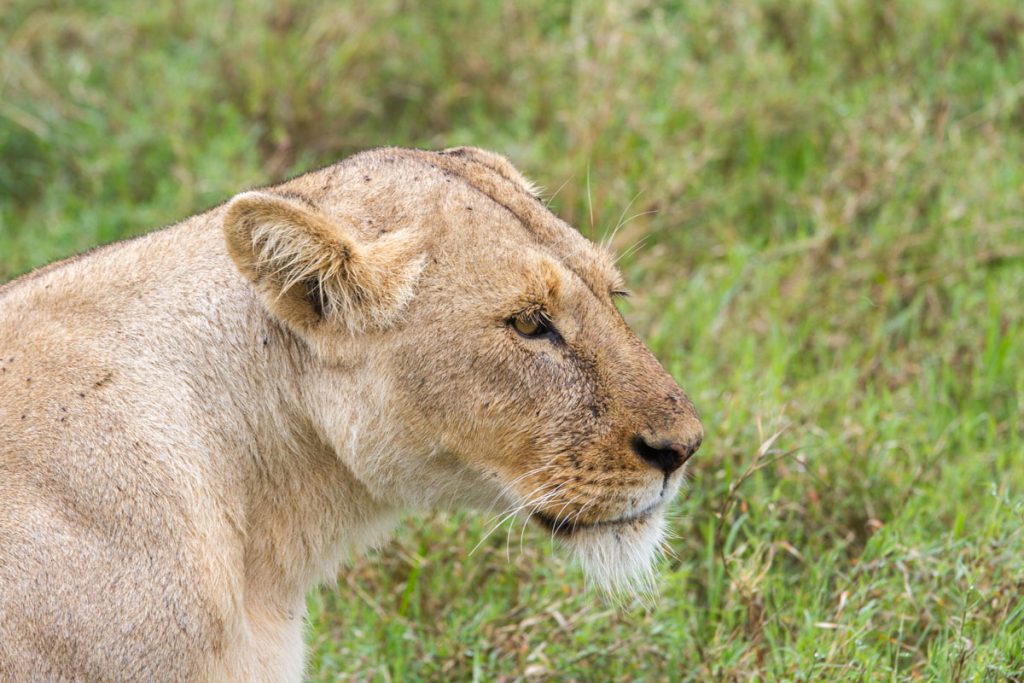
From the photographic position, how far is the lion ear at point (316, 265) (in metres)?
2.92

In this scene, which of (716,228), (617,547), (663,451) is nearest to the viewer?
(663,451)

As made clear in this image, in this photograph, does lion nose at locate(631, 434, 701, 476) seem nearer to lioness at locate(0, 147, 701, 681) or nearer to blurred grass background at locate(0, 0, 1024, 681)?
lioness at locate(0, 147, 701, 681)

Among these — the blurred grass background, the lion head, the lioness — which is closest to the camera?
the lioness

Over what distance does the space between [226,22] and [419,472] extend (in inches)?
166

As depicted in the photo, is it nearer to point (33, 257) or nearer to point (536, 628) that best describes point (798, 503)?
point (536, 628)

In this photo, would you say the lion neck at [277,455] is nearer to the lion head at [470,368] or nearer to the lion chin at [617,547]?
the lion head at [470,368]

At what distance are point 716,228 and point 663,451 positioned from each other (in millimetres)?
2948

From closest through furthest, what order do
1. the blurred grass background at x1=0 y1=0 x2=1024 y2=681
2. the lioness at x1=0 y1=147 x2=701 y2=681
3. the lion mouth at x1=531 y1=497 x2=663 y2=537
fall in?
the lioness at x1=0 y1=147 x2=701 y2=681 → the lion mouth at x1=531 y1=497 x2=663 y2=537 → the blurred grass background at x1=0 y1=0 x2=1024 y2=681

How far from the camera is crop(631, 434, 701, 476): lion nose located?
9.99 ft

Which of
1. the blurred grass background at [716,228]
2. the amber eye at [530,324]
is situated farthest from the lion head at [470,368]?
the blurred grass background at [716,228]

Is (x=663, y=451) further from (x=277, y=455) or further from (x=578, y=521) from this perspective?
(x=277, y=455)

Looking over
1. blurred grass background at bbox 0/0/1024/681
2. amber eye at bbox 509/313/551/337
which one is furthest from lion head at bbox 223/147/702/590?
blurred grass background at bbox 0/0/1024/681

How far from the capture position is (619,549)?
10.5 feet

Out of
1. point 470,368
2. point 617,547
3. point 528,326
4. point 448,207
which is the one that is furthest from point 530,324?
point 617,547
